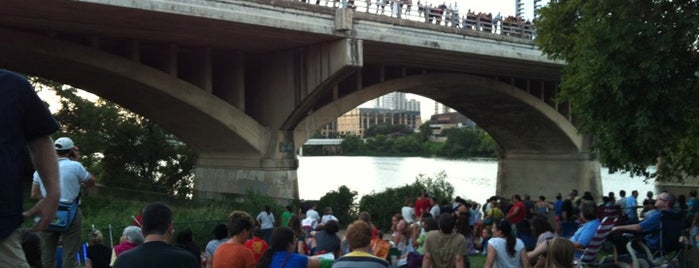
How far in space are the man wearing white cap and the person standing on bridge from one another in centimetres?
278

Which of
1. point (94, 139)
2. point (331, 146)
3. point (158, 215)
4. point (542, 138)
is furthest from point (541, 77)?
point (331, 146)

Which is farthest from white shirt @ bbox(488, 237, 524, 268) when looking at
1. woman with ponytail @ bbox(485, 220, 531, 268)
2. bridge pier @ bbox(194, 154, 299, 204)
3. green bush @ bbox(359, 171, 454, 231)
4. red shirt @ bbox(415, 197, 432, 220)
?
bridge pier @ bbox(194, 154, 299, 204)

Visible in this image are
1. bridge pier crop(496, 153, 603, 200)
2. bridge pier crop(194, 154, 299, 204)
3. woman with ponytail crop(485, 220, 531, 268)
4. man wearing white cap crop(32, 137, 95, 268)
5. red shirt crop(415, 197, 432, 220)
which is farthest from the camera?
bridge pier crop(496, 153, 603, 200)

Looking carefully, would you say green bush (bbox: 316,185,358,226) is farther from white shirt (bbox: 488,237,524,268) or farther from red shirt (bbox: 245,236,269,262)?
white shirt (bbox: 488,237,524,268)

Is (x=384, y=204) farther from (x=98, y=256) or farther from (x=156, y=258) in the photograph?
(x=156, y=258)

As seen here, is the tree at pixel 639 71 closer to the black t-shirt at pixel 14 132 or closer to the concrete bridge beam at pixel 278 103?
the concrete bridge beam at pixel 278 103

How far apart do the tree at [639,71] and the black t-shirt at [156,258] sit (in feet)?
32.2

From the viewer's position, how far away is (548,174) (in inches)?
1540

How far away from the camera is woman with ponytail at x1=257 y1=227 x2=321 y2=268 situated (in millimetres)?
4961

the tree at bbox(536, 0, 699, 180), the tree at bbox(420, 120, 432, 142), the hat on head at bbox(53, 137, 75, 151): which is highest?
the tree at bbox(420, 120, 432, 142)

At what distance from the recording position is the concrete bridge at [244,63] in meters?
17.1

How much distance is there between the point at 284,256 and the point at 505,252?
7.32ft

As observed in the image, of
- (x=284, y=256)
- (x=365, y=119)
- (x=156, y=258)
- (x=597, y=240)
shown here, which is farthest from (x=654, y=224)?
(x=365, y=119)

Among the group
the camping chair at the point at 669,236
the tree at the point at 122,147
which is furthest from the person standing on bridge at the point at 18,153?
the tree at the point at 122,147
